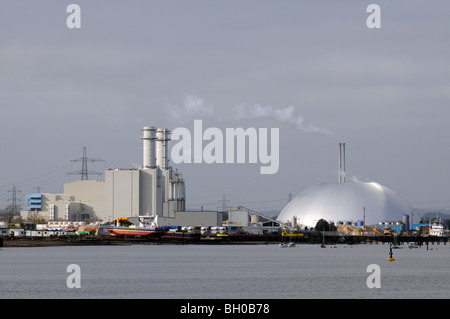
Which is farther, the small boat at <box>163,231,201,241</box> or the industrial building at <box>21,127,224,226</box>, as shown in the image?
the industrial building at <box>21,127,224,226</box>

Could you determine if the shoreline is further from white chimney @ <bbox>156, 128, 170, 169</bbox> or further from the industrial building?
white chimney @ <bbox>156, 128, 170, 169</bbox>

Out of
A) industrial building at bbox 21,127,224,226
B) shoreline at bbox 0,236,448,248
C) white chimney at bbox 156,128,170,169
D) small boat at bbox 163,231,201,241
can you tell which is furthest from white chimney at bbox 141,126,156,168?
shoreline at bbox 0,236,448,248

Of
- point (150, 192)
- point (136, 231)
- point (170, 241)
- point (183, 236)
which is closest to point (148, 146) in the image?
point (150, 192)

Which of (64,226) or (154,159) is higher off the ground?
(154,159)

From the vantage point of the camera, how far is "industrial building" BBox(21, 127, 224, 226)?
169 m

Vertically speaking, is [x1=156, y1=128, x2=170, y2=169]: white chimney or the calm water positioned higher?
[x1=156, y1=128, x2=170, y2=169]: white chimney

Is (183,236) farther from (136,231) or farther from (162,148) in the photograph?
(162,148)

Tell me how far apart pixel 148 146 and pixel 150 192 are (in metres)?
10.0

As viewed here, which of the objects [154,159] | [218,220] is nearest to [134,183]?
[154,159]

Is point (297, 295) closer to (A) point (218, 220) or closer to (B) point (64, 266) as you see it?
(B) point (64, 266)

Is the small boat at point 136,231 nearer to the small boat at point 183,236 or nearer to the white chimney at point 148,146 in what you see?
the small boat at point 183,236

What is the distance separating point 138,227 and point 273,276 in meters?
91.4

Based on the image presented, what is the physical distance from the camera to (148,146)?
173 m

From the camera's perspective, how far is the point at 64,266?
74.2 m
